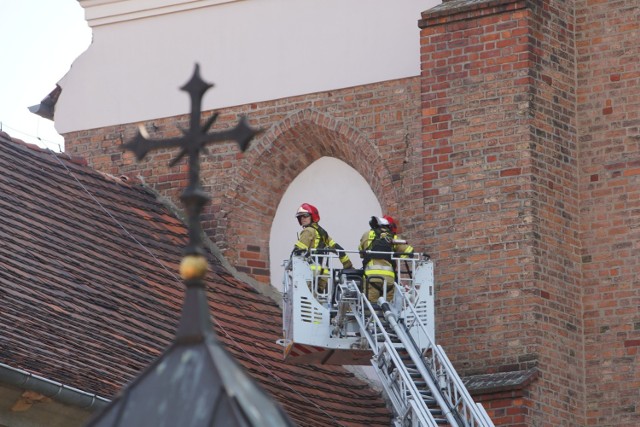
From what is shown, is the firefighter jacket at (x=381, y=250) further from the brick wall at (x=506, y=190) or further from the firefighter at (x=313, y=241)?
the brick wall at (x=506, y=190)

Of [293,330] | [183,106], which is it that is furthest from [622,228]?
[183,106]

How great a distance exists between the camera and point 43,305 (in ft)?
42.9

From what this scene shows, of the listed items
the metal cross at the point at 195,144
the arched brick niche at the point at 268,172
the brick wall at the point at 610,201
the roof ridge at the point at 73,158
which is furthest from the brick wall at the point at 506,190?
the metal cross at the point at 195,144

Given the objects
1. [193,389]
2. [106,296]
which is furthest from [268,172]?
[193,389]

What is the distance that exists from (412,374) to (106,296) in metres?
2.36

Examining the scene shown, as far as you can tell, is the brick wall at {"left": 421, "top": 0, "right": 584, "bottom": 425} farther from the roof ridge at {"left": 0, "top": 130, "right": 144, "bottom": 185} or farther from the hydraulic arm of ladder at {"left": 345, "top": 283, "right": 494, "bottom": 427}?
the roof ridge at {"left": 0, "top": 130, "right": 144, "bottom": 185}

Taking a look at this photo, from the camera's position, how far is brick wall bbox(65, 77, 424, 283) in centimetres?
1742

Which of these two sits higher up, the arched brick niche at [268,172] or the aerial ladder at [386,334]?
the arched brick niche at [268,172]

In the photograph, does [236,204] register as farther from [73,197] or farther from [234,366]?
[234,366]

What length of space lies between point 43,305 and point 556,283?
16.4 feet

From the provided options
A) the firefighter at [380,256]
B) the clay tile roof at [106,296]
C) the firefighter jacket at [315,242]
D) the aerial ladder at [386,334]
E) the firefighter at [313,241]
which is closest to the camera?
the clay tile roof at [106,296]

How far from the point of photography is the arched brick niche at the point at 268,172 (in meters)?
17.9

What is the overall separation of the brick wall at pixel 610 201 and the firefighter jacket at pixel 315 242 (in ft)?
7.83

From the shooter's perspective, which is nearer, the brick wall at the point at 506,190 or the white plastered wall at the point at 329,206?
the brick wall at the point at 506,190
